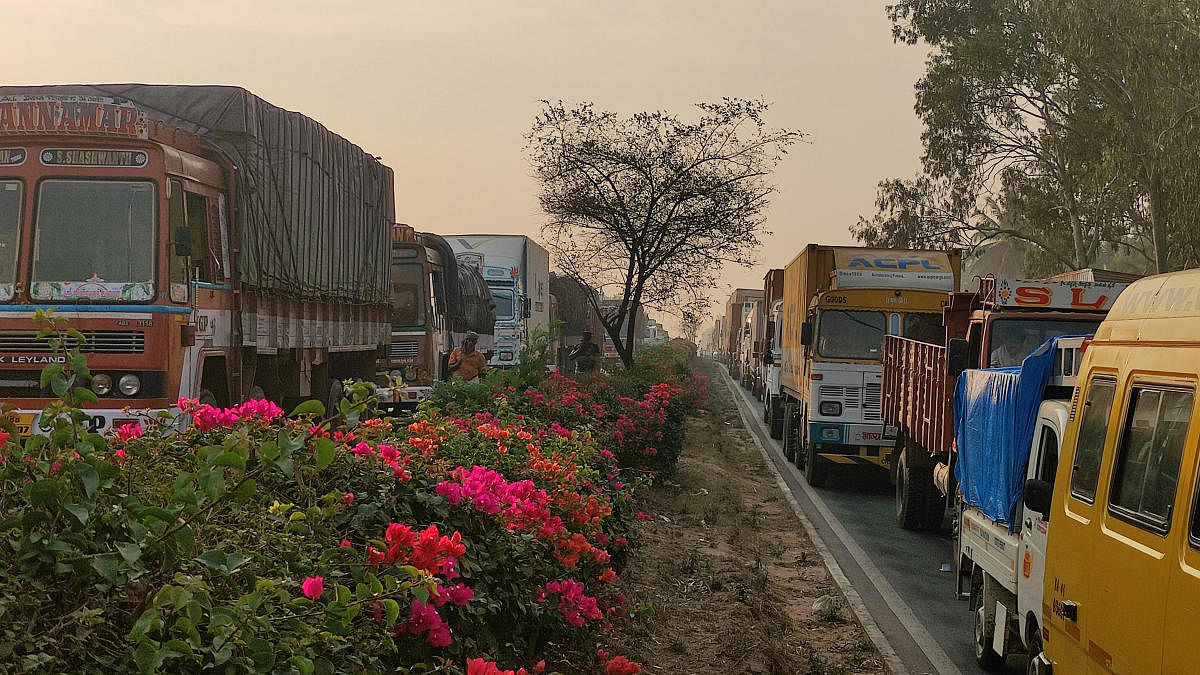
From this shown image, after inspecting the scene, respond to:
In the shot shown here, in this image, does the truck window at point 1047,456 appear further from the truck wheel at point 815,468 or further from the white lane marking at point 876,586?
the truck wheel at point 815,468

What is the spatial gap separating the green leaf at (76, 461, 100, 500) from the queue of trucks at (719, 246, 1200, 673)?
3223 mm

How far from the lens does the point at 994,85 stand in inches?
1373

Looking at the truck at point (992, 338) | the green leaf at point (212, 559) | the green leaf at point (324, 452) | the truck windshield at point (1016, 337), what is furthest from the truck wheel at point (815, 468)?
the green leaf at point (212, 559)

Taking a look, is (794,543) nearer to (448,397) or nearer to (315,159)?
(448,397)

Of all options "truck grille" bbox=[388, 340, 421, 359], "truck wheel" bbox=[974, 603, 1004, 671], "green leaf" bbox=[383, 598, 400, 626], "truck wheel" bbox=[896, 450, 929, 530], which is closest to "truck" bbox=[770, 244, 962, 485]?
"truck wheel" bbox=[896, 450, 929, 530]

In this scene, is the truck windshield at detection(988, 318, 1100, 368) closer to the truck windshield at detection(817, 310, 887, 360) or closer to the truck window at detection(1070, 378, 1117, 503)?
the truck window at detection(1070, 378, 1117, 503)

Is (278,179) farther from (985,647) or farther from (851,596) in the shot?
(985,647)

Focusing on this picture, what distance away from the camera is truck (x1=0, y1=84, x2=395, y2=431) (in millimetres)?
11023

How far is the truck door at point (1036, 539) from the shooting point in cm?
620

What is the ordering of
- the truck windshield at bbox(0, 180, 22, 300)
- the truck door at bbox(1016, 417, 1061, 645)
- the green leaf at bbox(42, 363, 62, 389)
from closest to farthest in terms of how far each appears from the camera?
1. the green leaf at bbox(42, 363, 62, 389)
2. the truck door at bbox(1016, 417, 1061, 645)
3. the truck windshield at bbox(0, 180, 22, 300)

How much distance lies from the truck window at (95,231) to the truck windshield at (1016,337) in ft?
25.8

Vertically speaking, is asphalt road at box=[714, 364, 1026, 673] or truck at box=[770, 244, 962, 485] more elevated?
truck at box=[770, 244, 962, 485]

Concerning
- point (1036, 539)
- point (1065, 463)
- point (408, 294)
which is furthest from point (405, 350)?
point (1065, 463)

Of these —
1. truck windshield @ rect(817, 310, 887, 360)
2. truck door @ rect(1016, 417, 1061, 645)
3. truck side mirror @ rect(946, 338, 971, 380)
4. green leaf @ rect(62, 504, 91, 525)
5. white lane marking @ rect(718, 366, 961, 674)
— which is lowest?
white lane marking @ rect(718, 366, 961, 674)
